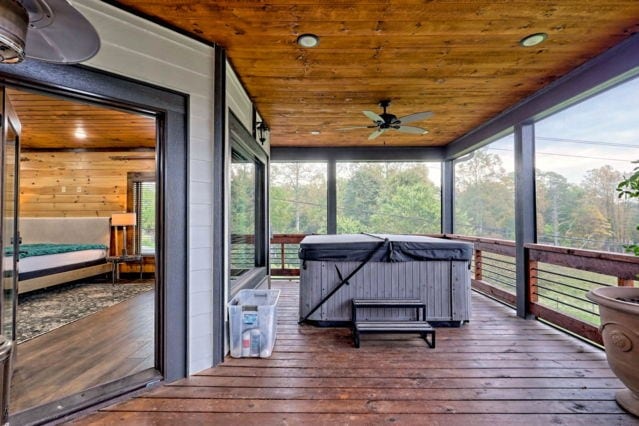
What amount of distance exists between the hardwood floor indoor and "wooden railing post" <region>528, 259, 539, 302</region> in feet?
13.2

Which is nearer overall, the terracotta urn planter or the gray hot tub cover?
the terracotta urn planter

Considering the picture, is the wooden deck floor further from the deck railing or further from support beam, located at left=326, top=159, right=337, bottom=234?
support beam, located at left=326, top=159, right=337, bottom=234

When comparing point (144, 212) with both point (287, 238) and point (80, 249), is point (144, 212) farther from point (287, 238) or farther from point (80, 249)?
point (287, 238)

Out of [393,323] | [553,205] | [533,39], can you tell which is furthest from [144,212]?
[553,205]

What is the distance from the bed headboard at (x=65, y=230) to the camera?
6.01 meters

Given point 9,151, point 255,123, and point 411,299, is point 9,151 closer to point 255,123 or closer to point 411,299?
point 255,123

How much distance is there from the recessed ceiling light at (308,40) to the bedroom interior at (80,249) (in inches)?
51.2

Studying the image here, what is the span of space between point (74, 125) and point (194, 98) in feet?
12.1

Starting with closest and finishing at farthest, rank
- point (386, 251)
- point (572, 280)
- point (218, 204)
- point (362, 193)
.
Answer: point (218, 204), point (386, 251), point (572, 280), point (362, 193)

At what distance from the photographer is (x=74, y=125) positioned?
4.79 meters

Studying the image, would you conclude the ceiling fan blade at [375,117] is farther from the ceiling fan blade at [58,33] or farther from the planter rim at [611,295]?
the ceiling fan blade at [58,33]

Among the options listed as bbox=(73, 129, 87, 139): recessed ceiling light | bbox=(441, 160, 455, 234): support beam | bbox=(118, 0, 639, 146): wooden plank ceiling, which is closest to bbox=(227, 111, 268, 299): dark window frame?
bbox=(118, 0, 639, 146): wooden plank ceiling

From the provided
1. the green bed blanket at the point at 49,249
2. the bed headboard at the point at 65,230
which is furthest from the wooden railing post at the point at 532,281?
the bed headboard at the point at 65,230

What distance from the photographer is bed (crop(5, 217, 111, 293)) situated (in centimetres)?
458
